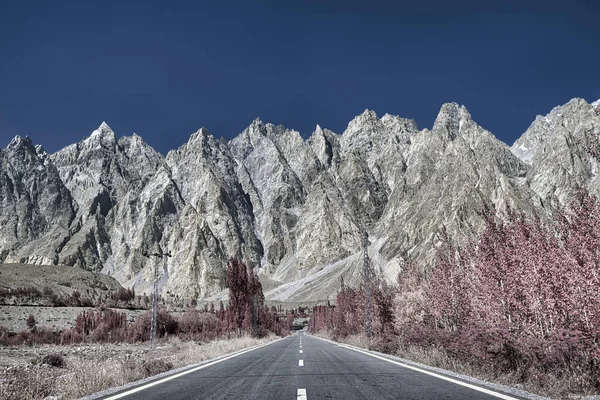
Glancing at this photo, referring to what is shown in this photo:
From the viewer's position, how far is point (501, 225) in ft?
70.8

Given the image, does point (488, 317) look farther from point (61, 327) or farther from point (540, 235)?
point (61, 327)

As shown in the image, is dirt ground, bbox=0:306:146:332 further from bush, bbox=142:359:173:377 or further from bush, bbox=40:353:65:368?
bush, bbox=142:359:173:377

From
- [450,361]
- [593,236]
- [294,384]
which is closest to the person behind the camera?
[294,384]

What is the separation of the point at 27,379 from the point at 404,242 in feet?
574

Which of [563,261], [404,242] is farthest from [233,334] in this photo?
[404,242]

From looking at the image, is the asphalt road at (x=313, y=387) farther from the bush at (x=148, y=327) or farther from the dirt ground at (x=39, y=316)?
the dirt ground at (x=39, y=316)

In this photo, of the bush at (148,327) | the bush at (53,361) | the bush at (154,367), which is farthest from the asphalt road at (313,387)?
the bush at (148,327)

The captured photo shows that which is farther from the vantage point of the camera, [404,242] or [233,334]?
[404,242]

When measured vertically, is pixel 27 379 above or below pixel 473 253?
below

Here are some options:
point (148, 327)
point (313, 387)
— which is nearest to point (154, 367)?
point (313, 387)

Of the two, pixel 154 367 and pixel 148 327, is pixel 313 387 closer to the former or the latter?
pixel 154 367

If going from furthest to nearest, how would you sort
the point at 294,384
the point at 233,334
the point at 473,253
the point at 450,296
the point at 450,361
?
the point at 233,334, the point at 450,296, the point at 473,253, the point at 450,361, the point at 294,384

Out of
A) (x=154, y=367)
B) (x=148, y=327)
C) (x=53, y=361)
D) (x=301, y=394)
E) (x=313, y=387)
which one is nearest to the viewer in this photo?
(x=301, y=394)

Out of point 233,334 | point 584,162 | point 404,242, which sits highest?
point 584,162
